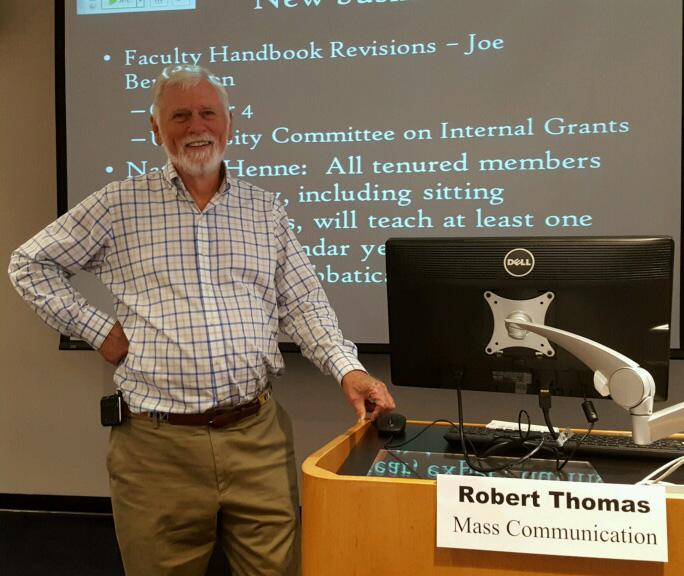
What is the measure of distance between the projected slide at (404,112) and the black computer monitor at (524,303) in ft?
4.52

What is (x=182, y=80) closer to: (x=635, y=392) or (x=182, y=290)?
(x=182, y=290)

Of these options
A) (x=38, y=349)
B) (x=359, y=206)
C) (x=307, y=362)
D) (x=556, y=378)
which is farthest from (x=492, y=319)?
(x=38, y=349)

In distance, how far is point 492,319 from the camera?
1.27 m

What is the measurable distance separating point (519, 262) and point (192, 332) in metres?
0.83

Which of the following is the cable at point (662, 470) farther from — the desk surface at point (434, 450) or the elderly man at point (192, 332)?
the elderly man at point (192, 332)

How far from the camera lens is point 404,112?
8.71ft

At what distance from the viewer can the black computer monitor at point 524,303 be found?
1208 millimetres

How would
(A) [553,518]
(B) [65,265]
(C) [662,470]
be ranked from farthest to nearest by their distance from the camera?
(B) [65,265], (C) [662,470], (A) [553,518]

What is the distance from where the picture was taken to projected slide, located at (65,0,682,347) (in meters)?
2.50

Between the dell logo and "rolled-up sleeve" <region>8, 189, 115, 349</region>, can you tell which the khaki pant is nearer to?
"rolled-up sleeve" <region>8, 189, 115, 349</region>

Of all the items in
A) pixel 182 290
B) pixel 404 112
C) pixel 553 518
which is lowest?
pixel 553 518

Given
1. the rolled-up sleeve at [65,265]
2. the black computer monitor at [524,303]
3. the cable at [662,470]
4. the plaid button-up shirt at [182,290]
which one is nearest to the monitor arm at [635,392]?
the cable at [662,470]

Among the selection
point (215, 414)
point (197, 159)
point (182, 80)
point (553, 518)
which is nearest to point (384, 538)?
point (553, 518)

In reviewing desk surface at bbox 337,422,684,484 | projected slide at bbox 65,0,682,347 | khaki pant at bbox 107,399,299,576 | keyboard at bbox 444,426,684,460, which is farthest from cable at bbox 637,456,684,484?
projected slide at bbox 65,0,682,347
